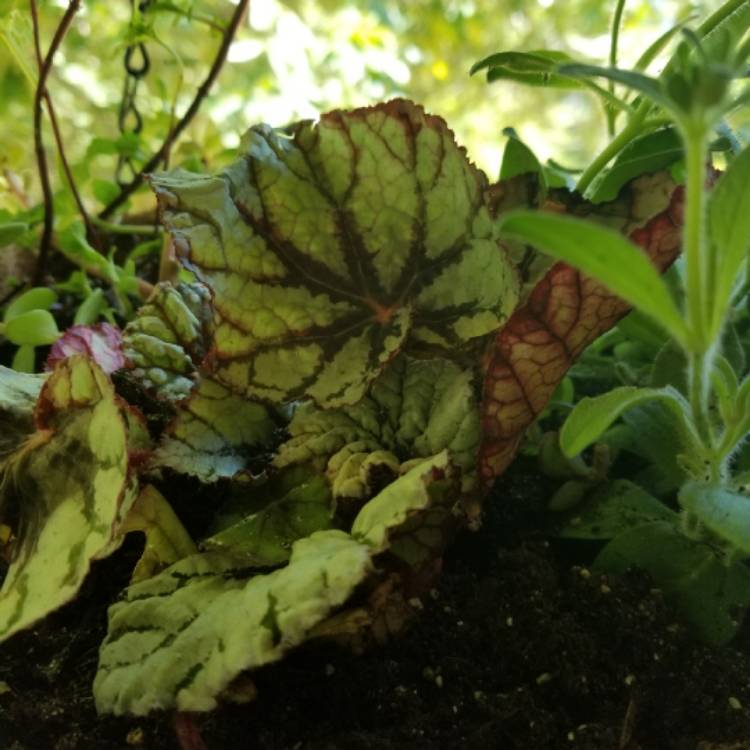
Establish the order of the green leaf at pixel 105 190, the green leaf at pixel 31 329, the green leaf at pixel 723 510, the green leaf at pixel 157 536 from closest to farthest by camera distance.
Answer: the green leaf at pixel 723 510 → the green leaf at pixel 157 536 → the green leaf at pixel 31 329 → the green leaf at pixel 105 190

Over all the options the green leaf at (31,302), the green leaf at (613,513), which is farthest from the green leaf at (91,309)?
the green leaf at (613,513)

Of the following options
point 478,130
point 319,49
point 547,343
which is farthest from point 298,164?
Result: point 478,130

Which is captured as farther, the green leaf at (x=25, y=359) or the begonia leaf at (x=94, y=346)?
the green leaf at (x=25, y=359)

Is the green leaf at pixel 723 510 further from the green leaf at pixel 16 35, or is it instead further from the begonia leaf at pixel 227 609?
the green leaf at pixel 16 35

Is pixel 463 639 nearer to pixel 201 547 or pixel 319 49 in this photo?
pixel 201 547

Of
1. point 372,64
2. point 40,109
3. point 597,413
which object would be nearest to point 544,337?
point 597,413

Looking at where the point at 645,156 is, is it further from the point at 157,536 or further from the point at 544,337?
the point at 157,536

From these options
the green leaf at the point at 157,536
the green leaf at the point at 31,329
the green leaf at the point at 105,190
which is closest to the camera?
the green leaf at the point at 157,536
